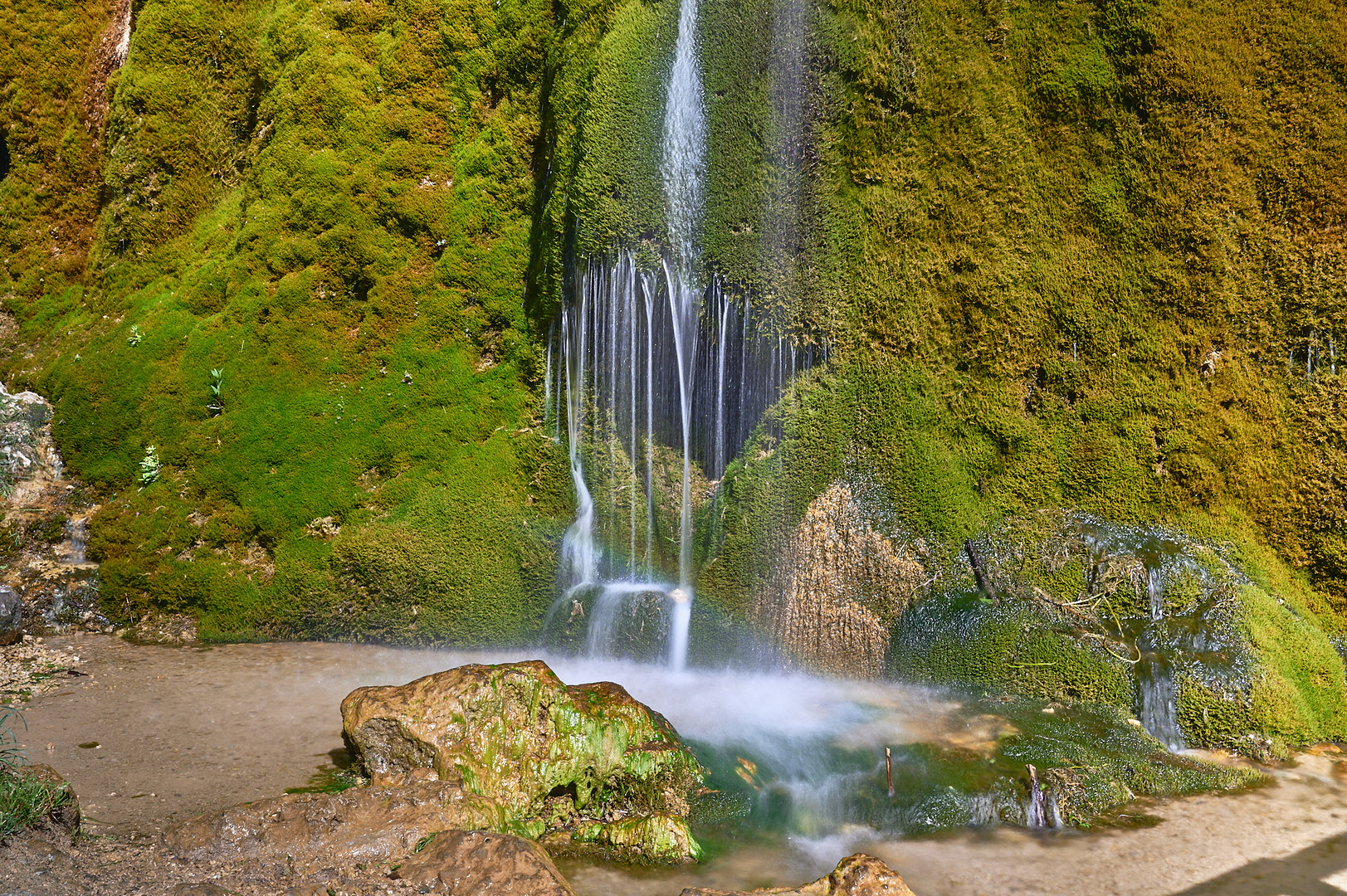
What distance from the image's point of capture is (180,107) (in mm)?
9406

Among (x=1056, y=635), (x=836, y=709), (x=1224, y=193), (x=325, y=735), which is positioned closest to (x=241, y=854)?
(x=325, y=735)

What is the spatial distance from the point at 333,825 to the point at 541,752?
1.21 meters

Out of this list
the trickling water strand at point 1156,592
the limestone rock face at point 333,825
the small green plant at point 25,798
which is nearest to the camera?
the small green plant at point 25,798

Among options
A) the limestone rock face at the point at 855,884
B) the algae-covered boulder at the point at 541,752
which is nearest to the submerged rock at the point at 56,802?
the algae-covered boulder at the point at 541,752

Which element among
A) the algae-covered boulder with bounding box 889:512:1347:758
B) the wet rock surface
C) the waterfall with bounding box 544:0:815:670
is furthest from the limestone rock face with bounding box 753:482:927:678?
the wet rock surface

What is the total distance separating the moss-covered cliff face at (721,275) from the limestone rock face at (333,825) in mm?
3187

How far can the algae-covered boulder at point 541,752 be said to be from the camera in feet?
15.6

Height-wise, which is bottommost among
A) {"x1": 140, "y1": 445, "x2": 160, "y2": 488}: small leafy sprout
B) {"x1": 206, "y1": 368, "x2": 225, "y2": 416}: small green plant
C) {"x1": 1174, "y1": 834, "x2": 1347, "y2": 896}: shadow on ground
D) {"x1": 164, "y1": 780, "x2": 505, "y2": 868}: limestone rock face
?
{"x1": 1174, "y1": 834, "x2": 1347, "y2": 896}: shadow on ground

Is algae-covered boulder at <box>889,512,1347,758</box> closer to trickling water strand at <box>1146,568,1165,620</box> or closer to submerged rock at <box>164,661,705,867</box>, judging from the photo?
trickling water strand at <box>1146,568,1165,620</box>

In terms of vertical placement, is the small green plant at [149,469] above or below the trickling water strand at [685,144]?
below

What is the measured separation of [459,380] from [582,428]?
4.41ft

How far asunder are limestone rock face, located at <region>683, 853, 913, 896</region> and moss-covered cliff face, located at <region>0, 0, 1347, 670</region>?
3546 millimetres

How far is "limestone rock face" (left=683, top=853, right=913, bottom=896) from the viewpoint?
3.55m

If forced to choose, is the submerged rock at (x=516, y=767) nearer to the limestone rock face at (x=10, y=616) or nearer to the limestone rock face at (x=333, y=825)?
the limestone rock face at (x=333, y=825)
